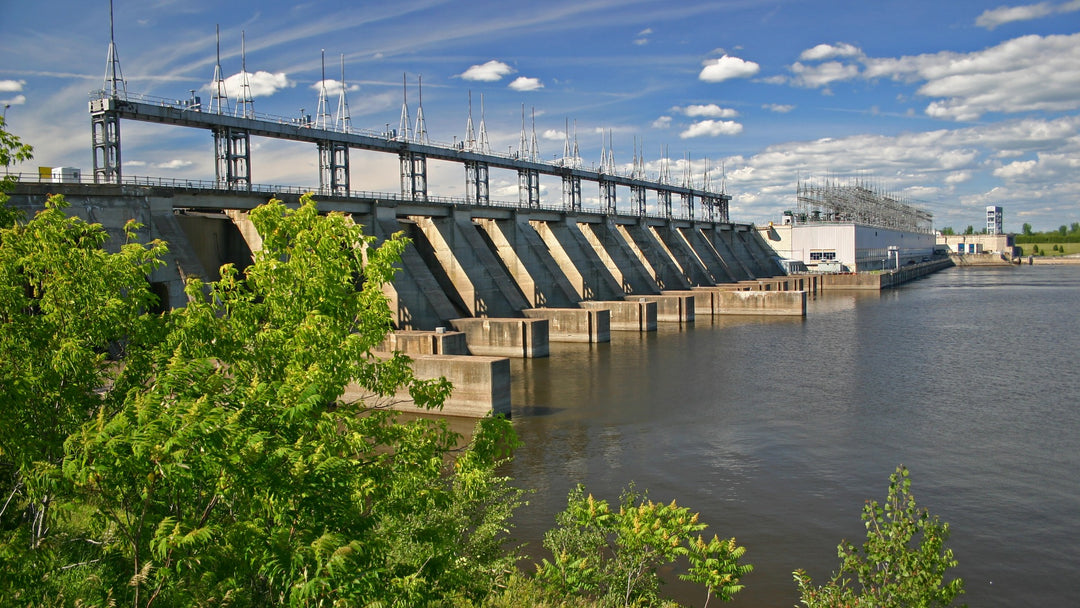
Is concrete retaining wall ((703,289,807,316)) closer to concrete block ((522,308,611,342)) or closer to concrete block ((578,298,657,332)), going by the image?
concrete block ((578,298,657,332))

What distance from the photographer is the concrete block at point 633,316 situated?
40.4m

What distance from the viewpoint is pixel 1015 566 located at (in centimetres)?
1130

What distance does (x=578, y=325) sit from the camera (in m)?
36.2

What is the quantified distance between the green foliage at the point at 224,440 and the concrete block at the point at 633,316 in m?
33.7

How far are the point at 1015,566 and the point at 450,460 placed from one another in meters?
10.2

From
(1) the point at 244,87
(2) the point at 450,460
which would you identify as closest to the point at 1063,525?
(2) the point at 450,460

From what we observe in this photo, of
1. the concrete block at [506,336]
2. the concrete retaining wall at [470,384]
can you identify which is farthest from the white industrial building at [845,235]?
the concrete retaining wall at [470,384]

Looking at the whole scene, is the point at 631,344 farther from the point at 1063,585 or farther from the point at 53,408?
the point at 53,408

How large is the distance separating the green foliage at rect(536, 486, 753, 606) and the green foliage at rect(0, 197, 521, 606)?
4.33 feet

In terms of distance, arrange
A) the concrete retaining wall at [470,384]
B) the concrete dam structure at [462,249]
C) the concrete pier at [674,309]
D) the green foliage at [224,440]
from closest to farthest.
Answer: the green foliage at [224,440]
the concrete retaining wall at [470,384]
the concrete dam structure at [462,249]
the concrete pier at [674,309]

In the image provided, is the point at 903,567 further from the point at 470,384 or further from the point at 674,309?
the point at 674,309

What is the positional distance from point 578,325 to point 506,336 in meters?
5.61

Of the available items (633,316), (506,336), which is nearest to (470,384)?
(506,336)

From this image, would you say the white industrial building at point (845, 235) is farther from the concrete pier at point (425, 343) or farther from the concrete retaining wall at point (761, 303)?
the concrete pier at point (425, 343)
